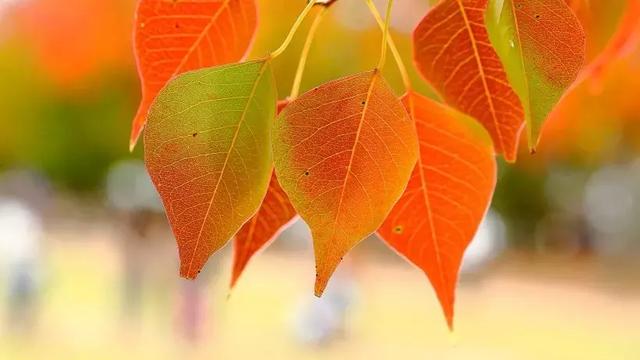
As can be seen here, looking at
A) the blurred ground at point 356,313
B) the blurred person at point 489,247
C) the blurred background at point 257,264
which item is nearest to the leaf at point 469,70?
the blurred background at point 257,264

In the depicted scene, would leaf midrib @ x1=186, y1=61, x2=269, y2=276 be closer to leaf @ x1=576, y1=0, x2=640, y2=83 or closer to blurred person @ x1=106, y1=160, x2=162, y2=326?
leaf @ x1=576, y1=0, x2=640, y2=83

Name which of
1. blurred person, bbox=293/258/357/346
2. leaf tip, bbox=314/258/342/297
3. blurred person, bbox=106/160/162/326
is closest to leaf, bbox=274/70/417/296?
leaf tip, bbox=314/258/342/297

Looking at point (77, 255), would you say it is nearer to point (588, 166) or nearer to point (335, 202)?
point (588, 166)

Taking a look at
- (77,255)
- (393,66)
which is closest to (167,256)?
(77,255)

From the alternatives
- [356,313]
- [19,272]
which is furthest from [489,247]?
[19,272]

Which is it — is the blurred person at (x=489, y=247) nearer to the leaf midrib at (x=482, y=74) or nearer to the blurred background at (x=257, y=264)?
the blurred background at (x=257, y=264)

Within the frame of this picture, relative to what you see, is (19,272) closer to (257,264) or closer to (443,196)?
(257,264)
